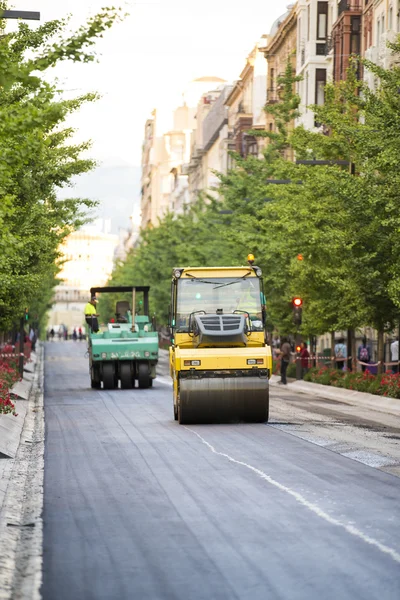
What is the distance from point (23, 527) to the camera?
13.5 meters

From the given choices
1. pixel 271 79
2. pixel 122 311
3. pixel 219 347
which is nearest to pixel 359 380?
pixel 122 311

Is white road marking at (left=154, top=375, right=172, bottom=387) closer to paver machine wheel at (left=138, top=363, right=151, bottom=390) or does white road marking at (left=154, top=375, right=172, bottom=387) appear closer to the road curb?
paver machine wheel at (left=138, top=363, right=151, bottom=390)

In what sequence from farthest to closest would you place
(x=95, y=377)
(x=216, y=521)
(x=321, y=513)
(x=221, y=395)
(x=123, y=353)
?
(x=95, y=377), (x=123, y=353), (x=221, y=395), (x=321, y=513), (x=216, y=521)

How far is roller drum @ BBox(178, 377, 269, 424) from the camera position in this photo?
2656 cm

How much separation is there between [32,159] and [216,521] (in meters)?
18.5

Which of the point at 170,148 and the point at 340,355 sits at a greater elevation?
the point at 170,148

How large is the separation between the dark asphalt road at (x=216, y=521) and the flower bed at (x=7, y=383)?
2.66 m

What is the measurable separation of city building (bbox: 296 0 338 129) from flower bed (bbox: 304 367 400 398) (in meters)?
25.7

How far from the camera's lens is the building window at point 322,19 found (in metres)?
76.3

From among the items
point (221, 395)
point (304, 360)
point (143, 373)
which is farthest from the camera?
point (304, 360)

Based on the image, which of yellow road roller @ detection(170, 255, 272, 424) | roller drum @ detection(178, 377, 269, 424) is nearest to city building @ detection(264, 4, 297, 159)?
yellow road roller @ detection(170, 255, 272, 424)

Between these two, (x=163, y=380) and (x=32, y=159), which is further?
(x=163, y=380)

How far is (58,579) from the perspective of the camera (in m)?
10.5

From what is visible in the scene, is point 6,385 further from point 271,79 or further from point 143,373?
point 271,79
